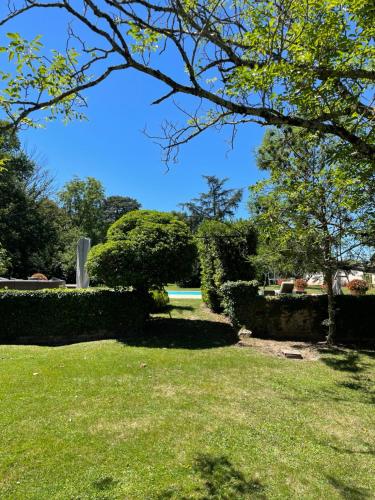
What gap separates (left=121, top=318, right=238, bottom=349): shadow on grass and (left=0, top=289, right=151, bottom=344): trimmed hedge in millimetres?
1136

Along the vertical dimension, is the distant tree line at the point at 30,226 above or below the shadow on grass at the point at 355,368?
above

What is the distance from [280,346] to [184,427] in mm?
5589

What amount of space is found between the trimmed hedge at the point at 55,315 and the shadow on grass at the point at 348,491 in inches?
309

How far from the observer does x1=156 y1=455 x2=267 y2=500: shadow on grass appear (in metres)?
3.09

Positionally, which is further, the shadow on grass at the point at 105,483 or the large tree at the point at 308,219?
the large tree at the point at 308,219

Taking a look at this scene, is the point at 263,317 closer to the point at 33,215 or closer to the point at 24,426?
the point at 24,426

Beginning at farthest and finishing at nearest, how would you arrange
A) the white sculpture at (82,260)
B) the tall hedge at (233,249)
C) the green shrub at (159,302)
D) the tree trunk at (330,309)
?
the green shrub at (159,302) < the white sculpture at (82,260) < the tall hedge at (233,249) < the tree trunk at (330,309)

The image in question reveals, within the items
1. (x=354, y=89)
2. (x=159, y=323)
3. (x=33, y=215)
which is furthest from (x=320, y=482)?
(x=33, y=215)

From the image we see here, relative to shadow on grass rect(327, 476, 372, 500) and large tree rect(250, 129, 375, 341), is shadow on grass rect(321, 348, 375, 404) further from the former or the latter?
shadow on grass rect(327, 476, 372, 500)

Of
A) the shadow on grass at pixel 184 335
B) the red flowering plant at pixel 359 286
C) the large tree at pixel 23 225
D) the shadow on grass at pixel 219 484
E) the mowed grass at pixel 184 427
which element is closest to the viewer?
the shadow on grass at pixel 219 484

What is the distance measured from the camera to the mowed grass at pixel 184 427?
3271 mm

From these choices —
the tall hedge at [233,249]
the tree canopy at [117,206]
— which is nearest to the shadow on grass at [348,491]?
the tall hedge at [233,249]

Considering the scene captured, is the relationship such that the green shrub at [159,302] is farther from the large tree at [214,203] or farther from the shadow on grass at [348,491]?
the large tree at [214,203]

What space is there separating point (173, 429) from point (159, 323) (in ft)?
24.9
